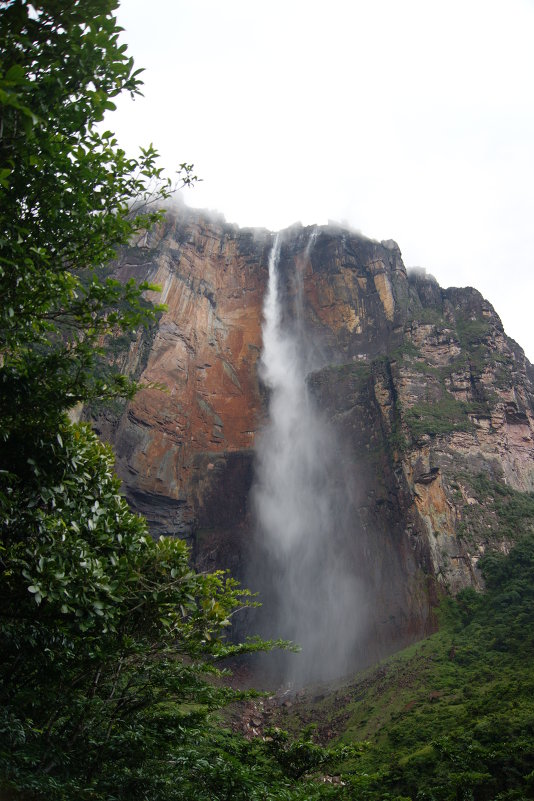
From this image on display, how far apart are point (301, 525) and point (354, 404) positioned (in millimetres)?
8975

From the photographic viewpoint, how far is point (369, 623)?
2462 cm

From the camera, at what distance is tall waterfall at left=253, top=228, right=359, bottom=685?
2598 centimetres

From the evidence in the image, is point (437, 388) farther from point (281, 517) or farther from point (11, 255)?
point (11, 255)

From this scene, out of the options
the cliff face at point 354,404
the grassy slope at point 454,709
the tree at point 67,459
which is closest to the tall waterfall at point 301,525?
the cliff face at point 354,404

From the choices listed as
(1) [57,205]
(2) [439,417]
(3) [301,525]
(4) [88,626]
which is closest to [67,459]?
(4) [88,626]

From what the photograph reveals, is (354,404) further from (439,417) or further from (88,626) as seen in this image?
(88,626)

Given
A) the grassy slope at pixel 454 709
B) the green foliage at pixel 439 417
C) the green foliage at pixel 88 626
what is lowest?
the grassy slope at pixel 454 709

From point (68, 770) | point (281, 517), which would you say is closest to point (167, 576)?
point (68, 770)

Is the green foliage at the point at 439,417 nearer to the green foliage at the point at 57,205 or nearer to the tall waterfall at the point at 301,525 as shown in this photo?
the tall waterfall at the point at 301,525

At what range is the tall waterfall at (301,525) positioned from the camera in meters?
26.0

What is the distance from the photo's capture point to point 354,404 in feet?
113

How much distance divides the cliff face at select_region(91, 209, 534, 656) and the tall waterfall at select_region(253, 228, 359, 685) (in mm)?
989

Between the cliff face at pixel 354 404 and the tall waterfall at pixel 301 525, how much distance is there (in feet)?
3.25

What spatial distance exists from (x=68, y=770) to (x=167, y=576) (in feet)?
6.06
